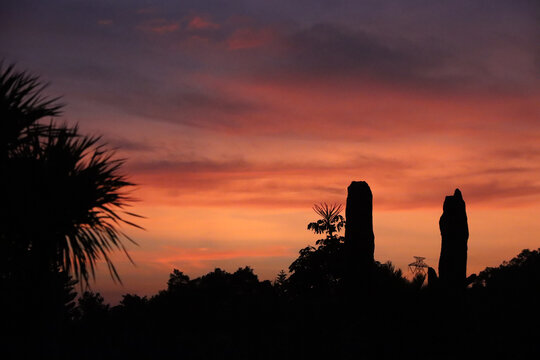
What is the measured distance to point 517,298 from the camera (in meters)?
23.0

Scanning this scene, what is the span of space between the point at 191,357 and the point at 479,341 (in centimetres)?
998

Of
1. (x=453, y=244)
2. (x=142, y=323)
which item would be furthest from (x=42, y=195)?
(x=453, y=244)

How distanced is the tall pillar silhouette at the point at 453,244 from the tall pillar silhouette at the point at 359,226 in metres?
2.98

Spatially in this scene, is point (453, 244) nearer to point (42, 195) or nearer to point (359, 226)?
point (359, 226)

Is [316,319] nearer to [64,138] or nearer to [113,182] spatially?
[113,182]

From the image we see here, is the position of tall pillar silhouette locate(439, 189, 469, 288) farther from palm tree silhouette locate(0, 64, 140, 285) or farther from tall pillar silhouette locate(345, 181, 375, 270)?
palm tree silhouette locate(0, 64, 140, 285)

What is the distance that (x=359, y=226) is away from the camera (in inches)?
976

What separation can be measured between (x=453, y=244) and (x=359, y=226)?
12.8 ft

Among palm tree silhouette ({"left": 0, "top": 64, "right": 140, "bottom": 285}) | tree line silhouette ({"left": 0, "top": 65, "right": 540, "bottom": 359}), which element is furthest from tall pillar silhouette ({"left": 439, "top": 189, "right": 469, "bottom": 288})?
palm tree silhouette ({"left": 0, "top": 64, "right": 140, "bottom": 285})

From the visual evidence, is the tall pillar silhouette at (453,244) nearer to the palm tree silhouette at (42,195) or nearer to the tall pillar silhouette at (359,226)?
the tall pillar silhouette at (359,226)

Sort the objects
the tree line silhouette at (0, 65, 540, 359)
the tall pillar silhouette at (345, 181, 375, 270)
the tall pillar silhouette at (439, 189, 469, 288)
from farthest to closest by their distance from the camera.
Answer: the tall pillar silhouette at (439, 189, 469, 288), the tall pillar silhouette at (345, 181, 375, 270), the tree line silhouette at (0, 65, 540, 359)

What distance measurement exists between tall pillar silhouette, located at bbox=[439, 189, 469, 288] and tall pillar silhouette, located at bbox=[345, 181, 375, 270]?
298cm

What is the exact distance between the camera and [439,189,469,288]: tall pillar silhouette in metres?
24.6

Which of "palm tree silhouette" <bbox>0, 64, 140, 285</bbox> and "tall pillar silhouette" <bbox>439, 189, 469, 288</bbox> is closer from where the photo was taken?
"palm tree silhouette" <bbox>0, 64, 140, 285</bbox>
